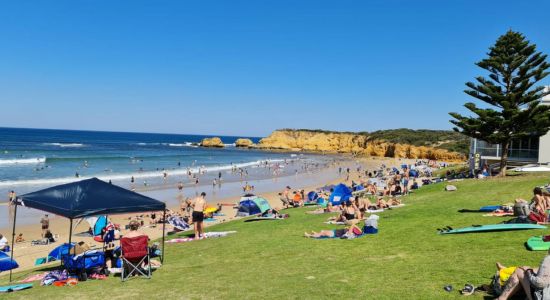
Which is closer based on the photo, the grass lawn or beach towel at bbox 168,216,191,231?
the grass lawn

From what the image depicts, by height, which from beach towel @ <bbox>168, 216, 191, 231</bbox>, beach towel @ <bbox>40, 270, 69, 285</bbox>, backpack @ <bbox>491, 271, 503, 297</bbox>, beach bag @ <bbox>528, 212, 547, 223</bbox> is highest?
beach bag @ <bbox>528, 212, 547, 223</bbox>

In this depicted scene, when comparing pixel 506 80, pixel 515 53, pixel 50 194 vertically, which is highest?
pixel 515 53

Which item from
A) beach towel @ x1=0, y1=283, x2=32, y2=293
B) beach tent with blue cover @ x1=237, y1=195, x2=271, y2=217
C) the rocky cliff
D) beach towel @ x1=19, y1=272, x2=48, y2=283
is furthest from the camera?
the rocky cliff

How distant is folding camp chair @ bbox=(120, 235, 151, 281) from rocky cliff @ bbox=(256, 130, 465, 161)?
216 ft

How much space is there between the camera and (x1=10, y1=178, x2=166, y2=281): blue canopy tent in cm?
751

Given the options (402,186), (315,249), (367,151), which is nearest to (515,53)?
Result: (402,186)

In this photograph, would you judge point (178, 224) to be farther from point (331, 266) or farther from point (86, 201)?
point (331, 266)

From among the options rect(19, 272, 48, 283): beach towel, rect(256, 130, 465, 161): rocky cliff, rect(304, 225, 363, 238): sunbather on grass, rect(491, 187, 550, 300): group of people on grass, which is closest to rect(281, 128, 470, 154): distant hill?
rect(256, 130, 465, 161): rocky cliff

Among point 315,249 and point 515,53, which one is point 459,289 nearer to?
point 315,249

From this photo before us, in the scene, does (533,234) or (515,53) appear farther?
(515,53)

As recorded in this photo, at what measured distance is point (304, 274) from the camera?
7145mm

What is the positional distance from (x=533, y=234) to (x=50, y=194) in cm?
889

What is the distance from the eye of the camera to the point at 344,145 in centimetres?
10850

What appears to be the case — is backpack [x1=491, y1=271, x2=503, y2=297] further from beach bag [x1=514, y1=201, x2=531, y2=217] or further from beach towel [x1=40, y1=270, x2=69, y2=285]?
beach towel [x1=40, y1=270, x2=69, y2=285]
